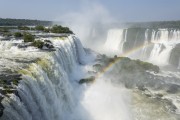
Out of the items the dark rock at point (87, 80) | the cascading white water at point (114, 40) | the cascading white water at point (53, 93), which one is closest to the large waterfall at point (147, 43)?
the cascading white water at point (114, 40)


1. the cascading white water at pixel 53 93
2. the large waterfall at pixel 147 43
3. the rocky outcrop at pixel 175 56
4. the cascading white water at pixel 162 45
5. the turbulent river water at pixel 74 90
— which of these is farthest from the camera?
the large waterfall at pixel 147 43

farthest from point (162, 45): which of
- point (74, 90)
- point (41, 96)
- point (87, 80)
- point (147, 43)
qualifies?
point (41, 96)

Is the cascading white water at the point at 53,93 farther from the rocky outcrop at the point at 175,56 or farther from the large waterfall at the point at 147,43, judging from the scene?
the large waterfall at the point at 147,43

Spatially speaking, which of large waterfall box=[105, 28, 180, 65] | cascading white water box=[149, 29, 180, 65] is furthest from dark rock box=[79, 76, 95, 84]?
cascading white water box=[149, 29, 180, 65]

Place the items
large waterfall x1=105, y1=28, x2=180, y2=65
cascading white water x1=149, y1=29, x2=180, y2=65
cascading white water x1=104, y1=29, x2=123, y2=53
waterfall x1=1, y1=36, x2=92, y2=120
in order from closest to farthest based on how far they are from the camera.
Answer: waterfall x1=1, y1=36, x2=92, y2=120 → cascading white water x1=149, y1=29, x2=180, y2=65 → large waterfall x1=105, y1=28, x2=180, y2=65 → cascading white water x1=104, y1=29, x2=123, y2=53

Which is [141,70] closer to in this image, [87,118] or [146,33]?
[87,118]

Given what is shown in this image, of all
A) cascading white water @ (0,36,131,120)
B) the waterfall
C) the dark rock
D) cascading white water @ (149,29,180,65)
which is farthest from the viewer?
cascading white water @ (149,29,180,65)

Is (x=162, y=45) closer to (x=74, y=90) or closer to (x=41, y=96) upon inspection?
(x=74, y=90)

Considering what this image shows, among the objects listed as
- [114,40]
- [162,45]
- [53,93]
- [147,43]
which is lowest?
[114,40]

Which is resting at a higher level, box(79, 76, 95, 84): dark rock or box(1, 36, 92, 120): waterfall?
box(1, 36, 92, 120): waterfall

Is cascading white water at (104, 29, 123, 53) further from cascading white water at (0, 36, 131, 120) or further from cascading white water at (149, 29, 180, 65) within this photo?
cascading white water at (0, 36, 131, 120)
